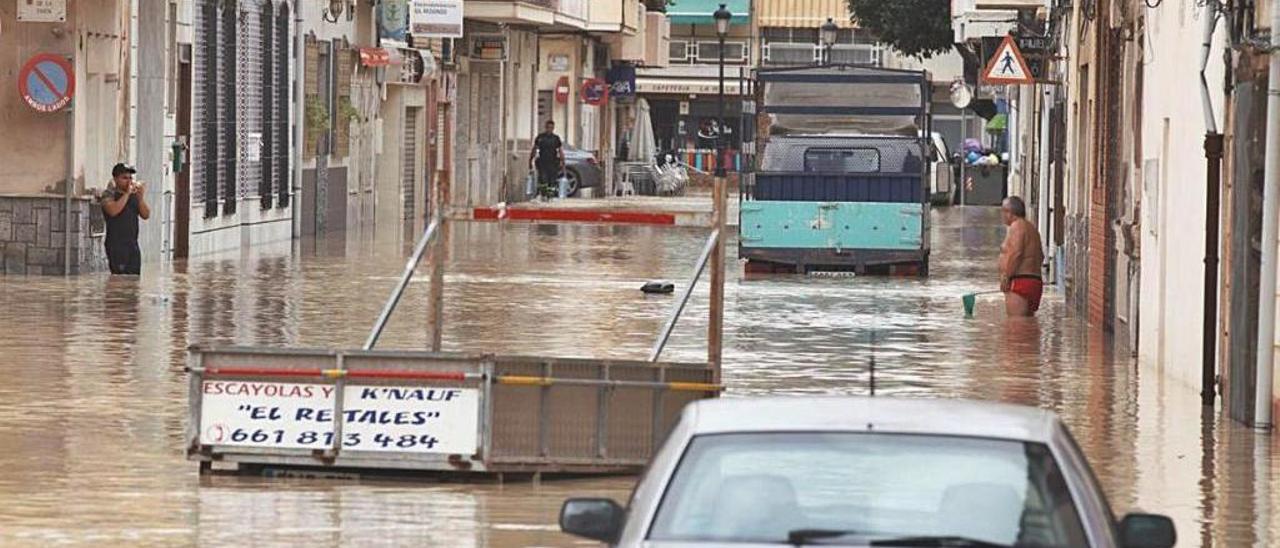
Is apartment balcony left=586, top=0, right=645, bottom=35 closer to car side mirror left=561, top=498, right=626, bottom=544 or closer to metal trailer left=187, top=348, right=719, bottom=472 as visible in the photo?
metal trailer left=187, top=348, right=719, bottom=472

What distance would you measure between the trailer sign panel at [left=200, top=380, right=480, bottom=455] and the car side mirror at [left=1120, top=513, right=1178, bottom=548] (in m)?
6.75

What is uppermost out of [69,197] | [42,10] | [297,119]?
[42,10]

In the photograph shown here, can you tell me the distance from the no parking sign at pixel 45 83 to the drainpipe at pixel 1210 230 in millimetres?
14933

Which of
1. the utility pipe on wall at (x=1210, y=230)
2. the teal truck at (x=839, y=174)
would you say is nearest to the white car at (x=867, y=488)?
the utility pipe on wall at (x=1210, y=230)

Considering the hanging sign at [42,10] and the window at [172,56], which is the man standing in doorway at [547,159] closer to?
the window at [172,56]

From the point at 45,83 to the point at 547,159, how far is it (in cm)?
3401

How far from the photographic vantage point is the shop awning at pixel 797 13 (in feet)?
323

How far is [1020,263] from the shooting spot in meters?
28.5

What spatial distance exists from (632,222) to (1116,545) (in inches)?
302

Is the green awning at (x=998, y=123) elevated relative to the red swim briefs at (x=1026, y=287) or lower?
elevated

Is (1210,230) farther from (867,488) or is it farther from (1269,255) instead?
(867,488)

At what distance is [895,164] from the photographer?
37.0m

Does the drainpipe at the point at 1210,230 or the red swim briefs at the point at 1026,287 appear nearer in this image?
the drainpipe at the point at 1210,230

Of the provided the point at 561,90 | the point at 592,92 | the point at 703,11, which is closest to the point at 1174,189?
the point at 561,90
